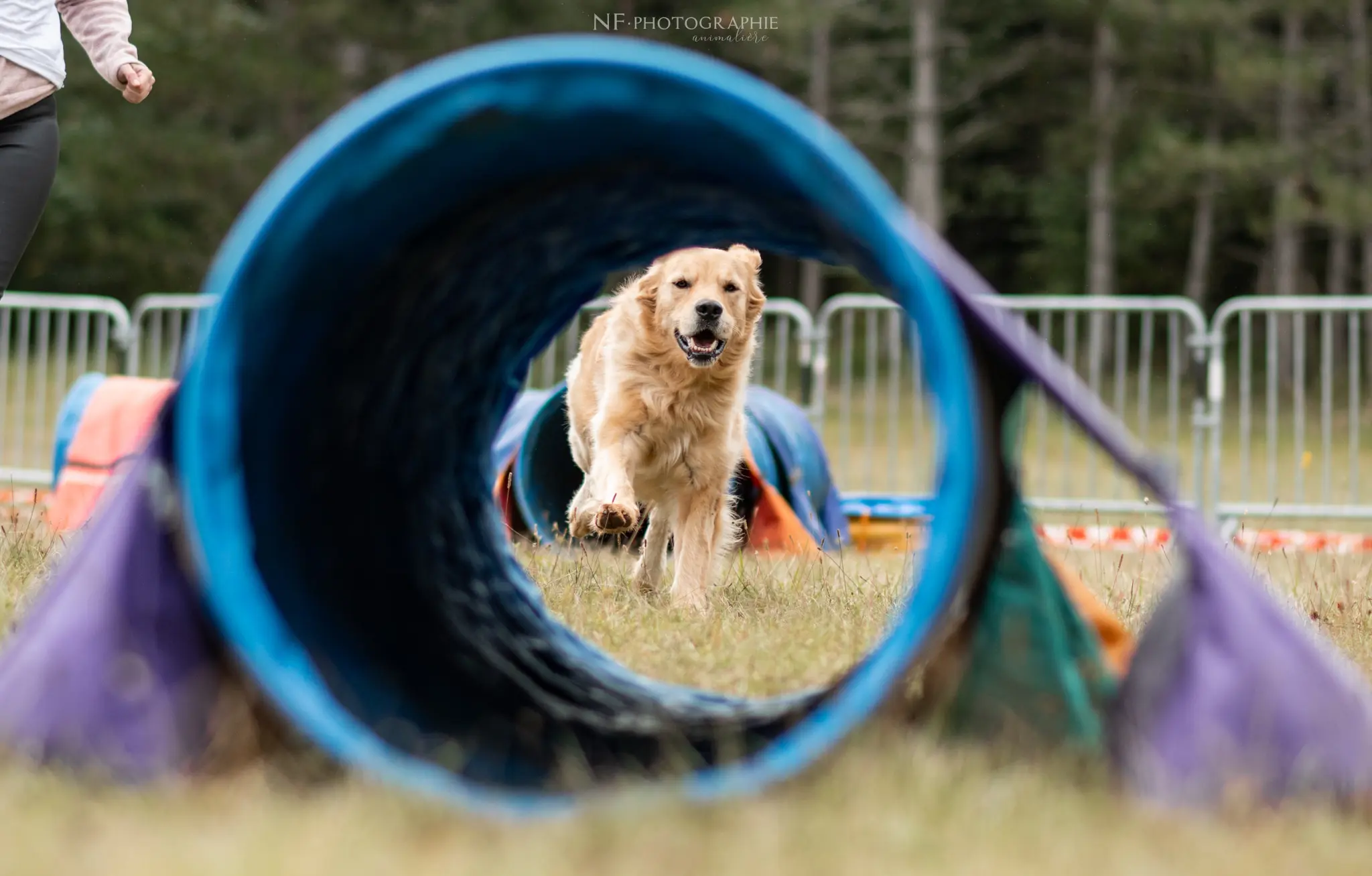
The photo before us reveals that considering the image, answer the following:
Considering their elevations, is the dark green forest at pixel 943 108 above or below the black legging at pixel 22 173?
above

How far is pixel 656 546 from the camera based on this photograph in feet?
17.6

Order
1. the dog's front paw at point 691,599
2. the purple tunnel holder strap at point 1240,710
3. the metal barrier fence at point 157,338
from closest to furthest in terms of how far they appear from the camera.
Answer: the purple tunnel holder strap at point 1240,710, the dog's front paw at point 691,599, the metal barrier fence at point 157,338

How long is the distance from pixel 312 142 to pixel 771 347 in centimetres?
1851

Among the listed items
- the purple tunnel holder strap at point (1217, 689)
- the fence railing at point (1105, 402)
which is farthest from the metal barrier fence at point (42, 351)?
the purple tunnel holder strap at point (1217, 689)

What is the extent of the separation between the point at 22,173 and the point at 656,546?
2.47 metres

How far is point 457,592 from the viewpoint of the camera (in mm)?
3117

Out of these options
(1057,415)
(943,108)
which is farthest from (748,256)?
(943,108)

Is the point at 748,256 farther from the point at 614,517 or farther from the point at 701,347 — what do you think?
the point at 614,517

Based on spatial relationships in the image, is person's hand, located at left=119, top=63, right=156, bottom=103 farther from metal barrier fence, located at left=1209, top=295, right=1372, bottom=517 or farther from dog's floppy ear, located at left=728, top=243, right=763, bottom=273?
metal barrier fence, located at left=1209, top=295, right=1372, bottom=517

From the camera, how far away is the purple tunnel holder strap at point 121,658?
7.00ft

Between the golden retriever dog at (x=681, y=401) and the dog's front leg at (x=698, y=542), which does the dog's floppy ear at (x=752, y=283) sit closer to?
the golden retriever dog at (x=681, y=401)

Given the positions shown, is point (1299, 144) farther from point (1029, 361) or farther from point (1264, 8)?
point (1029, 361)

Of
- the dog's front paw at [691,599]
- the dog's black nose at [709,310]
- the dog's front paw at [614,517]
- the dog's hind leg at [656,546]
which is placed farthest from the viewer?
the dog's hind leg at [656,546]

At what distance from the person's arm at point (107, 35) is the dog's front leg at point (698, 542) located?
84.3 inches
